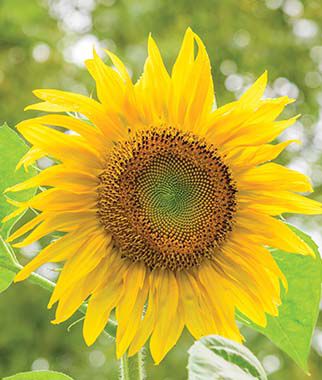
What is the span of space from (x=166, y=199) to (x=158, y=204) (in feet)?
0.04

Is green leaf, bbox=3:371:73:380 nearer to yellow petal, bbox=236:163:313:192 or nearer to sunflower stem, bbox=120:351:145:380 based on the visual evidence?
sunflower stem, bbox=120:351:145:380

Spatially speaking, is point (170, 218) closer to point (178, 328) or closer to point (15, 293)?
point (178, 328)

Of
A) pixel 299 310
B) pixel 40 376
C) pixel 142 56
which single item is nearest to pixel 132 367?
pixel 40 376

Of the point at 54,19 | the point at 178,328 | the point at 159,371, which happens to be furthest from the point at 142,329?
the point at 54,19

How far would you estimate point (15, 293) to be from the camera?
448 centimetres

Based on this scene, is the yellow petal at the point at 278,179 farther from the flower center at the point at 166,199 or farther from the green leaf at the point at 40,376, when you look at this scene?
the green leaf at the point at 40,376

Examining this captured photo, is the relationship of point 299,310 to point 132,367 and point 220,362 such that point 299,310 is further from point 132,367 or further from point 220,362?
point 220,362

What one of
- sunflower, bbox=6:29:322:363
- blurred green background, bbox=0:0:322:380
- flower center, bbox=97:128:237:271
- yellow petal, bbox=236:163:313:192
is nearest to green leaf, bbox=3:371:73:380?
sunflower, bbox=6:29:322:363

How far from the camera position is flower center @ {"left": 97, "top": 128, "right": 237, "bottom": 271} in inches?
38.4

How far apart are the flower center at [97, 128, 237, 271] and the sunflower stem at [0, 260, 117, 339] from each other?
10 centimetres

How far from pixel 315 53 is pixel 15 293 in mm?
2328

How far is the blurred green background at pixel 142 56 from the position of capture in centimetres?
437

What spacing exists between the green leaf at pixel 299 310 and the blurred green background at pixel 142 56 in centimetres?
328

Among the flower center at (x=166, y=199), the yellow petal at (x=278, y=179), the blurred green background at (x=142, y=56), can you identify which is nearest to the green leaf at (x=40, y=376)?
the flower center at (x=166, y=199)
